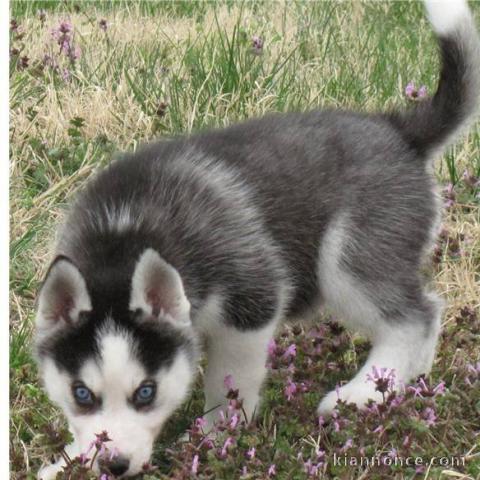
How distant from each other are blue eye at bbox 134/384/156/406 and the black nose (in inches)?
7.9

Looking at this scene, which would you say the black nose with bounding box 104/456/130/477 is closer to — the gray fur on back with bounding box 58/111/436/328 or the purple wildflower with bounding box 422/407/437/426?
the gray fur on back with bounding box 58/111/436/328

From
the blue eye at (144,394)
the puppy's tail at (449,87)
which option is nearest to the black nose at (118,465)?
the blue eye at (144,394)

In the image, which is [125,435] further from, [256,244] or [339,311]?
[339,311]

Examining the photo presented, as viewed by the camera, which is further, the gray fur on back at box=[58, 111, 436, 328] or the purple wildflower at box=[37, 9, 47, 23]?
the purple wildflower at box=[37, 9, 47, 23]

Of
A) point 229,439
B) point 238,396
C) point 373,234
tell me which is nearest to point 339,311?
point 373,234

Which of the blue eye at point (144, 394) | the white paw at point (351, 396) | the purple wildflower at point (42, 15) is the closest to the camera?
the blue eye at point (144, 394)

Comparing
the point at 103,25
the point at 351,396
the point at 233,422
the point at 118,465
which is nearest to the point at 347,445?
the point at 233,422

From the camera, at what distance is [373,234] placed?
446 centimetres

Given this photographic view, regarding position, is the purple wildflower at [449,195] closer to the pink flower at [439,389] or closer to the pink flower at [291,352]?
the pink flower at [291,352]

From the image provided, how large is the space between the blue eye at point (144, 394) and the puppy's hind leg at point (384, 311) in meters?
1.11

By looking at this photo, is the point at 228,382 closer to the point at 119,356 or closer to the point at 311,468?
the point at 311,468

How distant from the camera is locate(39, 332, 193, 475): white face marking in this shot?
11.4ft

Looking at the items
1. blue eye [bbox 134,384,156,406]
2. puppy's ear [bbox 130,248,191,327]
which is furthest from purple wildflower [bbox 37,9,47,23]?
blue eye [bbox 134,384,156,406]

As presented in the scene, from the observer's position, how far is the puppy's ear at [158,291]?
140 inches
